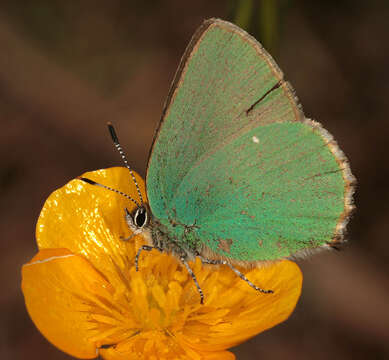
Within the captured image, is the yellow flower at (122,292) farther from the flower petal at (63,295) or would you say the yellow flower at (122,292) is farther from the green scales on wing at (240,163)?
the green scales on wing at (240,163)

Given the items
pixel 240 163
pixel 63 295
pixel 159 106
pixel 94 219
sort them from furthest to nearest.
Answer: pixel 159 106 < pixel 94 219 < pixel 63 295 < pixel 240 163

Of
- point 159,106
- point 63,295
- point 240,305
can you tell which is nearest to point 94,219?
point 63,295

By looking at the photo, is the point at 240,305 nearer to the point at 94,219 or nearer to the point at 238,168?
the point at 238,168

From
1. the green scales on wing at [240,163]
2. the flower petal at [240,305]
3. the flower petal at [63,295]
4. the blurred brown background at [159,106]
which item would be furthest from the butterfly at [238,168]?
the blurred brown background at [159,106]

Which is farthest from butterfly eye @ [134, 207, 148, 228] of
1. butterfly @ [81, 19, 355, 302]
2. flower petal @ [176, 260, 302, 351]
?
flower petal @ [176, 260, 302, 351]

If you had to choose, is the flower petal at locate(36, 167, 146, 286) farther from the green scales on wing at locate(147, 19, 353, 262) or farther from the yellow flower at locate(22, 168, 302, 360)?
the green scales on wing at locate(147, 19, 353, 262)
